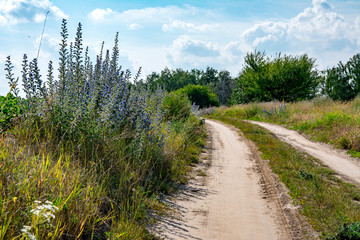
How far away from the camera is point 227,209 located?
5840mm

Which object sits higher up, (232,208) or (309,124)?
(309,124)

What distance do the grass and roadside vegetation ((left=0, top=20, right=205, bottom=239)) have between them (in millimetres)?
2688

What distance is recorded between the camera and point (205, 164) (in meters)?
9.28

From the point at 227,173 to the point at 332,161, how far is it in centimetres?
479

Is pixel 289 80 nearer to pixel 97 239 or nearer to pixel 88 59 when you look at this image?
pixel 88 59

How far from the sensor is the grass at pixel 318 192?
17.2ft

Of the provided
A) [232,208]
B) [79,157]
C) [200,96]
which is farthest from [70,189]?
[200,96]

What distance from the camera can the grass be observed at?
5.26 metres

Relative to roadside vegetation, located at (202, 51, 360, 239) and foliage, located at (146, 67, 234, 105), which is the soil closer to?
roadside vegetation, located at (202, 51, 360, 239)

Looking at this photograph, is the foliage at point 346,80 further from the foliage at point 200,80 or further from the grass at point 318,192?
the foliage at point 200,80

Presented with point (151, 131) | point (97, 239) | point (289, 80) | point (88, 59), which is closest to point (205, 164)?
point (151, 131)

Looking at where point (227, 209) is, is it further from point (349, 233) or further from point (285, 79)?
point (285, 79)

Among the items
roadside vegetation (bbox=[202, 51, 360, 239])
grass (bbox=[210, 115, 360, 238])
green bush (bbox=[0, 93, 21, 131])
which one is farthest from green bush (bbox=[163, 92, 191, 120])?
green bush (bbox=[0, 93, 21, 131])

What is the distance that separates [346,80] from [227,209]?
98.4 ft
